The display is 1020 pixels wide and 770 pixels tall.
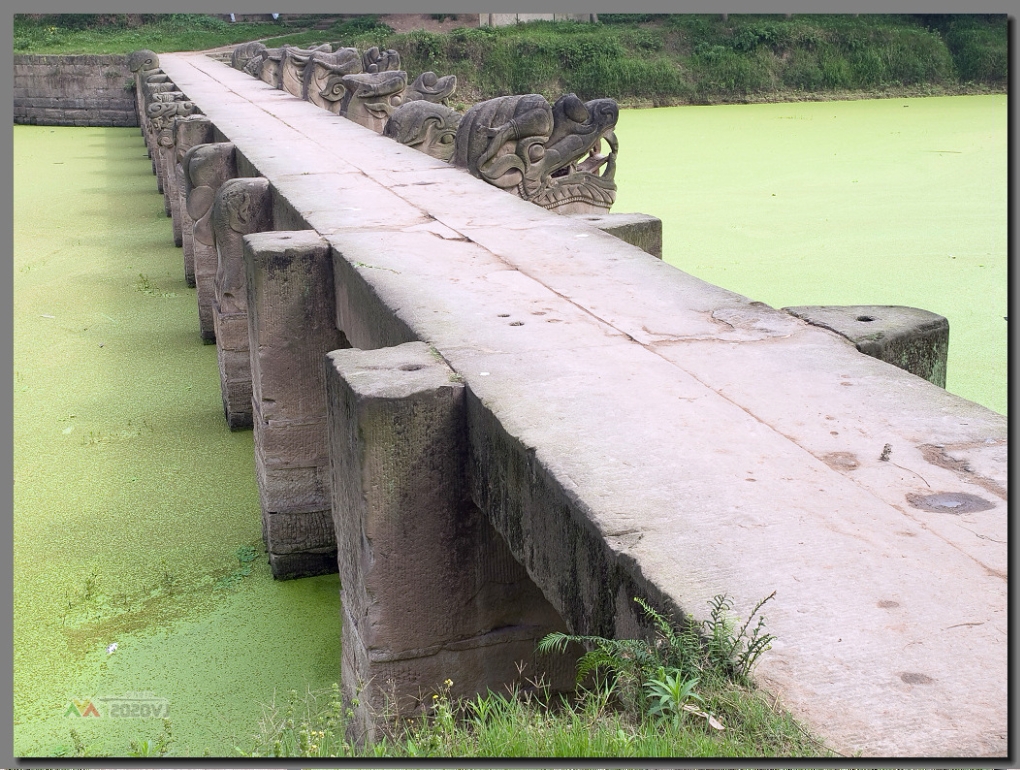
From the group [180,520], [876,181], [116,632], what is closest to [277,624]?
[116,632]

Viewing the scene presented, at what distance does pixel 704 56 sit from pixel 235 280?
62.9ft

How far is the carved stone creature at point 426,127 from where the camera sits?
24.0ft

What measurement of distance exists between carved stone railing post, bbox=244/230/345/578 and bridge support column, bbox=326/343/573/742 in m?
1.15

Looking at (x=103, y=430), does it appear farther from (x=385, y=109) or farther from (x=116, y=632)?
(x=385, y=109)

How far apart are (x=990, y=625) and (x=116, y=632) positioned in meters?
3.05

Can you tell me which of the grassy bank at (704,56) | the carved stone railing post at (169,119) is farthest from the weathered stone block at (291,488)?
the grassy bank at (704,56)

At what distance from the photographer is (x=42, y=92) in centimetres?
2059

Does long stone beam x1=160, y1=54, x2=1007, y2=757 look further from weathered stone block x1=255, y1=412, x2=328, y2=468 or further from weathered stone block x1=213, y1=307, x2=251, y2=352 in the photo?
weathered stone block x1=213, y1=307, x2=251, y2=352

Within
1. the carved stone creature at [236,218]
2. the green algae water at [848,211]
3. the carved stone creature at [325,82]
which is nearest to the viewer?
the carved stone creature at [236,218]

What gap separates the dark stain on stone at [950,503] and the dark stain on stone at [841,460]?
0.52ft

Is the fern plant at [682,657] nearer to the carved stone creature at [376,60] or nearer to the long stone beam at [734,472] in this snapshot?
the long stone beam at [734,472]

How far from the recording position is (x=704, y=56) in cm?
2309

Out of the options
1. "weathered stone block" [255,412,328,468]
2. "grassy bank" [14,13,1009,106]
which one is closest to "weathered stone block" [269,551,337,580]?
"weathered stone block" [255,412,328,468]

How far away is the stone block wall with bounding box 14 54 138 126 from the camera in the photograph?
2047 cm
